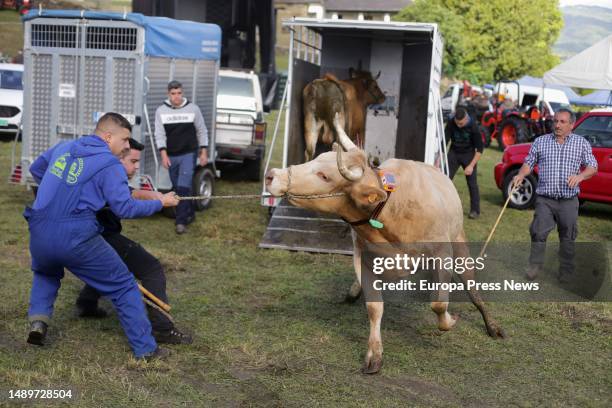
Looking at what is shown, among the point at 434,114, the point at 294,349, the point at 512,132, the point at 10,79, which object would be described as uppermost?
the point at 10,79

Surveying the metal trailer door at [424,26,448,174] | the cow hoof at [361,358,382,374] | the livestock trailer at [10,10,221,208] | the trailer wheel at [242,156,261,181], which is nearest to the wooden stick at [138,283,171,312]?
the cow hoof at [361,358,382,374]

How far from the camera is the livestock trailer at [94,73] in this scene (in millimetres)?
10227

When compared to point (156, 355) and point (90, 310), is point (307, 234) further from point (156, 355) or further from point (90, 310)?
point (156, 355)

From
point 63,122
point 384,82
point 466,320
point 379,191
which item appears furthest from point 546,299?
point 63,122

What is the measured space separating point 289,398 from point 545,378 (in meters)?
1.97

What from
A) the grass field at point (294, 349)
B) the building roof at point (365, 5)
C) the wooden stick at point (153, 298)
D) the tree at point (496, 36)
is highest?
the building roof at point (365, 5)

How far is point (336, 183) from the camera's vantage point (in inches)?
198

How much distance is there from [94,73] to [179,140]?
1.56 m

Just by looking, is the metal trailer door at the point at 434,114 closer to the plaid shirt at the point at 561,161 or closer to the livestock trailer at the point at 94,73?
the plaid shirt at the point at 561,161

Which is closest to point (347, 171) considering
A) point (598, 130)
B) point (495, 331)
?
point (495, 331)

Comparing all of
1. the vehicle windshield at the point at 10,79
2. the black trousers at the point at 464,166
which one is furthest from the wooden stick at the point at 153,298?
the vehicle windshield at the point at 10,79

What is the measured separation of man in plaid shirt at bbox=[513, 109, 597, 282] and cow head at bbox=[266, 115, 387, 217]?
325 centimetres

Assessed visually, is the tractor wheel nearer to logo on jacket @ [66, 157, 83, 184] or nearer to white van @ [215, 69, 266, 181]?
white van @ [215, 69, 266, 181]

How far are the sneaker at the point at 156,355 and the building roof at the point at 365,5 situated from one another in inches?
3265
